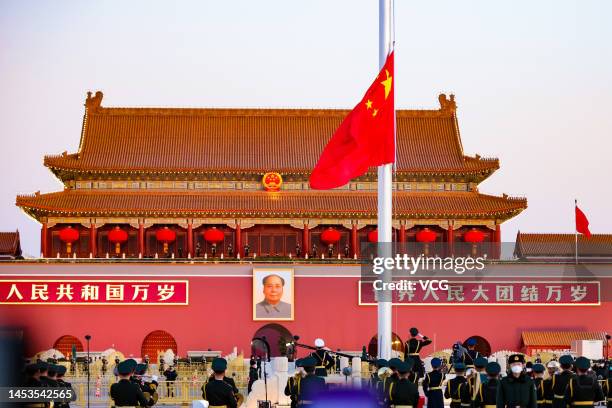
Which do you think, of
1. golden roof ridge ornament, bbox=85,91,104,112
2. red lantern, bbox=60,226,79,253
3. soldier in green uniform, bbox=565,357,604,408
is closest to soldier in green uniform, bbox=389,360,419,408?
soldier in green uniform, bbox=565,357,604,408

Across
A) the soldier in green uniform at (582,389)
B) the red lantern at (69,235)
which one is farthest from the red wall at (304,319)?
the soldier in green uniform at (582,389)

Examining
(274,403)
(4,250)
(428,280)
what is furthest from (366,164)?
(4,250)

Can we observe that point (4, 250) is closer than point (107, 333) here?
No

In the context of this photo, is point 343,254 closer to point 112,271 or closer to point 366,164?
point 112,271

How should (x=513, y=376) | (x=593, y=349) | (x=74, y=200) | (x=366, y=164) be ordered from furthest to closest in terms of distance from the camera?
(x=74, y=200) → (x=593, y=349) → (x=366, y=164) → (x=513, y=376)

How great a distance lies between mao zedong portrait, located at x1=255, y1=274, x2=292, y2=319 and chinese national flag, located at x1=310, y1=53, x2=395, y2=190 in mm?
17606

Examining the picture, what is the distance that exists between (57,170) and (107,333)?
268 inches

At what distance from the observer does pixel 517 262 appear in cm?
3962

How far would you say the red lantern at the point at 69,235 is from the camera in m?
40.8

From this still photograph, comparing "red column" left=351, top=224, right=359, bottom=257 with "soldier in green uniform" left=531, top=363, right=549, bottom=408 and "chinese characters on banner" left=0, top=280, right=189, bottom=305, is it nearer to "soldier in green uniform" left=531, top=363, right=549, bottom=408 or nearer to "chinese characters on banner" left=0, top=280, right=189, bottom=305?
"chinese characters on banner" left=0, top=280, right=189, bottom=305

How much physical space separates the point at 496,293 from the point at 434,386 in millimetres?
19912

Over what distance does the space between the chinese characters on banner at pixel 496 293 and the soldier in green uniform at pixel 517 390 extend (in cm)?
2277

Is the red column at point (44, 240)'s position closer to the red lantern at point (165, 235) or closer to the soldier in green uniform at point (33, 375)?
the red lantern at point (165, 235)

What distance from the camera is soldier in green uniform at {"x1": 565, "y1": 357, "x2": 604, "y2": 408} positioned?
17.2 meters
